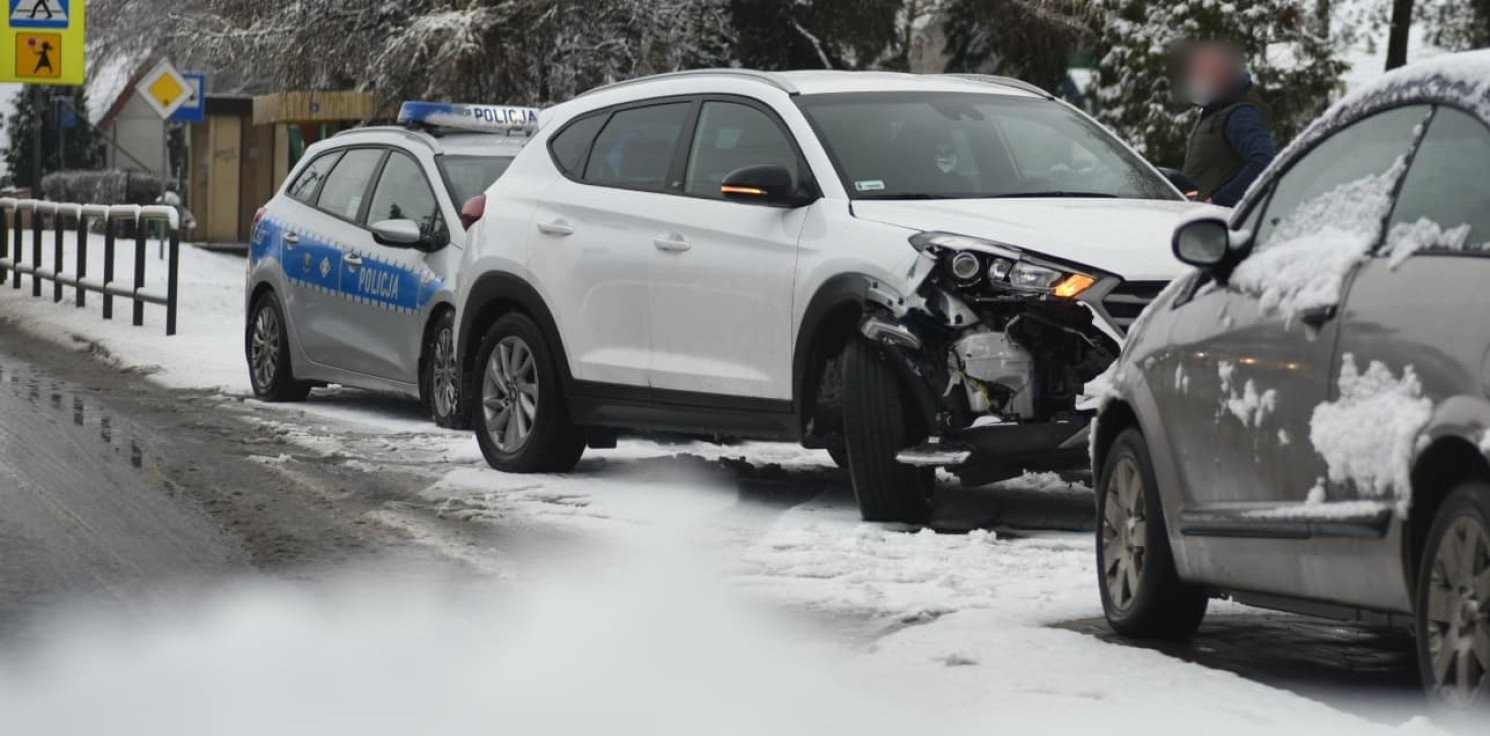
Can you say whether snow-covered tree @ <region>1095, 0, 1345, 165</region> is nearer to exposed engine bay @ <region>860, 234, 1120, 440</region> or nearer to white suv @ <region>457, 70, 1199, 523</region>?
white suv @ <region>457, 70, 1199, 523</region>

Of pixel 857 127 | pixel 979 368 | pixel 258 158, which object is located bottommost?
pixel 258 158

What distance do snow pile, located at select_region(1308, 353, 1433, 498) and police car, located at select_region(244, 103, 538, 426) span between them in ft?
26.8

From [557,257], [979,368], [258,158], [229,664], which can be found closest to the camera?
[229,664]

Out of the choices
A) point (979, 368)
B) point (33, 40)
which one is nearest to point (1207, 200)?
point (979, 368)

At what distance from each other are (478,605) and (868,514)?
233 centimetres

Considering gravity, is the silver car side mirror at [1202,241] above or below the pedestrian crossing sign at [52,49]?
above

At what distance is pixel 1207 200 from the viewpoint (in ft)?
40.0

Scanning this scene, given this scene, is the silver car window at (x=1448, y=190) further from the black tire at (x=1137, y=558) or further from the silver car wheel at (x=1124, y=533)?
the silver car wheel at (x=1124, y=533)

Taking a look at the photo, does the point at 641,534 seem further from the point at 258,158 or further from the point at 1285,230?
the point at 258,158

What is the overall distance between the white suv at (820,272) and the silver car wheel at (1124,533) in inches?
66.9

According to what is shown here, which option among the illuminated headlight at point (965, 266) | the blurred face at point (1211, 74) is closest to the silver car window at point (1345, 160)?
the illuminated headlight at point (965, 266)

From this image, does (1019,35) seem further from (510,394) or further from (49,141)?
(49,141)

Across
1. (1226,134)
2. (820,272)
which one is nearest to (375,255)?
(1226,134)

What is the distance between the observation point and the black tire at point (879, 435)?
9398mm
